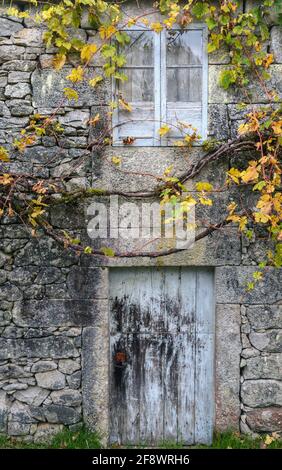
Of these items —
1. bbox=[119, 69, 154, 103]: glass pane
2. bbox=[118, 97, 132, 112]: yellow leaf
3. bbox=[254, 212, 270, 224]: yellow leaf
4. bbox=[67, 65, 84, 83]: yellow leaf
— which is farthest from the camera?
bbox=[119, 69, 154, 103]: glass pane

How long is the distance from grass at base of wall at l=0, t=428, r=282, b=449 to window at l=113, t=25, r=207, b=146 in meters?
2.50

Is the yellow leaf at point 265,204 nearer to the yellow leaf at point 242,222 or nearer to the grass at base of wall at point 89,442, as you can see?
the yellow leaf at point 242,222

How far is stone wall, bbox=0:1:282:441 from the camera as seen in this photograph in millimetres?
3656

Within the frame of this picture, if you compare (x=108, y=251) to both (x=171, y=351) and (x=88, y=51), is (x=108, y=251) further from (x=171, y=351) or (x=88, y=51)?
(x=88, y=51)

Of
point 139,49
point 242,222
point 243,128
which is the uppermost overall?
point 139,49

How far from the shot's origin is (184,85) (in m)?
3.74

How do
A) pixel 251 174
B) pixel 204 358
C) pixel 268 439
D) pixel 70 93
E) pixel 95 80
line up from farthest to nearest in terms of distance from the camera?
pixel 204 358 < pixel 268 439 < pixel 95 80 < pixel 70 93 < pixel 251 174

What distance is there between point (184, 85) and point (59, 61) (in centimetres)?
105

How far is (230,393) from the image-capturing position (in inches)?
148

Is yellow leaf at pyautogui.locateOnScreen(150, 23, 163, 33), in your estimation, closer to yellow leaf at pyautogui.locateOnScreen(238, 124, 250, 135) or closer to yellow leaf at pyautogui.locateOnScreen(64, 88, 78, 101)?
yellow leaf at pyautogui.locateOnScreen(64, 88, 78, 101)

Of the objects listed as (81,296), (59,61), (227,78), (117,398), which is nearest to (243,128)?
(227,78)

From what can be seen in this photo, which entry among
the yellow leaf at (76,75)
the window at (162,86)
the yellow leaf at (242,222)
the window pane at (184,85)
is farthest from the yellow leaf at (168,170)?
the yellow leaf at (76,75)

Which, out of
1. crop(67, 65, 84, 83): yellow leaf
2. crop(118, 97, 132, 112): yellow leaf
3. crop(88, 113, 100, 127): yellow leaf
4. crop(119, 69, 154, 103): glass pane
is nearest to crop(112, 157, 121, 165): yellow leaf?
crop(88, 113, 100, 127): yellow leaf
